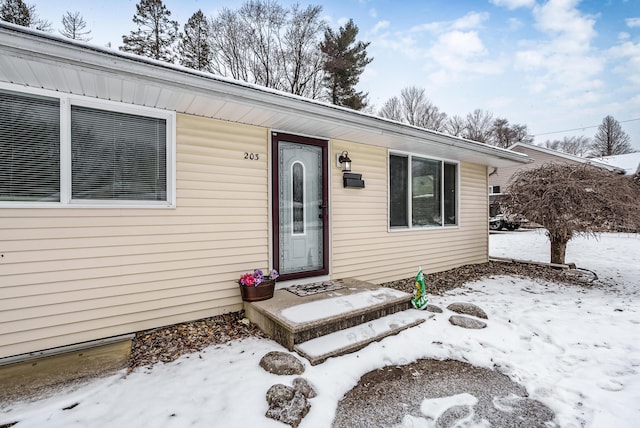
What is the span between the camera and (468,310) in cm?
357

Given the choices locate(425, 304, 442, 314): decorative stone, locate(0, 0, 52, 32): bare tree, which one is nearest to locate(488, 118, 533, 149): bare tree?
locate(425, 304, 442, 314): decorative stone

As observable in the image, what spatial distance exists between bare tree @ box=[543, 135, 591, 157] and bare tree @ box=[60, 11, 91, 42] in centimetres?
3459

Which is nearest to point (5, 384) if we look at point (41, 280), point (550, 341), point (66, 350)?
point (66, 350)

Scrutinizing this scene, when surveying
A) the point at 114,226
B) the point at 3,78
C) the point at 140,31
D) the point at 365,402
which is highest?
the point at 140,31

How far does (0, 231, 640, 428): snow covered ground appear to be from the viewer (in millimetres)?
1838

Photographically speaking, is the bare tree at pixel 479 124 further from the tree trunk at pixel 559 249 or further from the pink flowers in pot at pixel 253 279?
the pink flowers in pot at pixel 253 279

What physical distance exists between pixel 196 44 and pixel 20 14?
17.5 feet

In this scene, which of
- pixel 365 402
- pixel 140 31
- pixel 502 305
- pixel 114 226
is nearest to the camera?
pixel 365 402

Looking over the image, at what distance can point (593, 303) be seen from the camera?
4137mm

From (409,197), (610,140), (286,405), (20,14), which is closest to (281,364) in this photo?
(286,405)

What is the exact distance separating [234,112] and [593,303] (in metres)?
5.27

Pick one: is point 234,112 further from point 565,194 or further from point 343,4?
point 343,4

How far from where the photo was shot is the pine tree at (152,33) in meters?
11.5

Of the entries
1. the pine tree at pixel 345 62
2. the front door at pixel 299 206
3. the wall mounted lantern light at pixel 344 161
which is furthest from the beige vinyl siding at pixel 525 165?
the front door at pixel 299 206
